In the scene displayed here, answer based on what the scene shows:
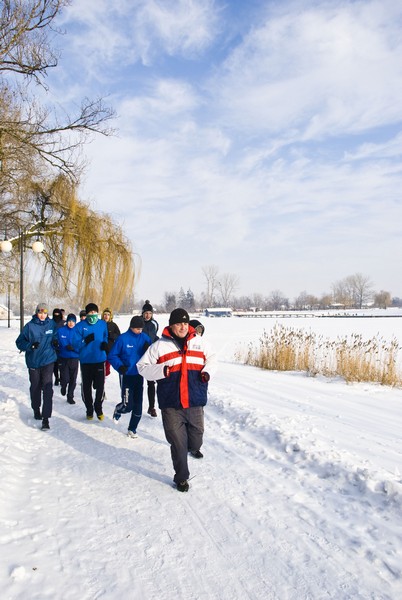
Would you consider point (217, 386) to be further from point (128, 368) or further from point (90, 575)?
point (90, 575)

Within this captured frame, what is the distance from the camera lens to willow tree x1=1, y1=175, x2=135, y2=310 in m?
13.0

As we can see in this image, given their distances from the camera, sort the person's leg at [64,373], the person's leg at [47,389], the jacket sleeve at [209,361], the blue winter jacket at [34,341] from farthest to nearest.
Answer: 1. the person's leg at [64,373]
2. the blue winter jacket at [34,341]
3. the person's leg at [47,389]
4. the jacket sleeve at [209,361]

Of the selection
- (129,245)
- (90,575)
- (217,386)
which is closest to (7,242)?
(129,245)

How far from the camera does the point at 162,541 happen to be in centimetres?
320

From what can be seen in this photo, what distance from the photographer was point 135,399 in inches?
238

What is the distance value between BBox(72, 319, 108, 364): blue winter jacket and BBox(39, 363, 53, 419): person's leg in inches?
22.3

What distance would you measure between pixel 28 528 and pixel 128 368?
2.83 m

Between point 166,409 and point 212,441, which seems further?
point 212,441

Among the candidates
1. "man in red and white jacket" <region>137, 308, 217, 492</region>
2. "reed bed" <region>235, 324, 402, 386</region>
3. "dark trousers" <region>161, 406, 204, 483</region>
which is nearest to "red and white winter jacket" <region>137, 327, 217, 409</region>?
"man in red and white jacket" <region>137, 308, 217, 492</region>

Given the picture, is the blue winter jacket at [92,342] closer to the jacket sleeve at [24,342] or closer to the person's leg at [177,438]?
the jacket sleeve at [24,342]

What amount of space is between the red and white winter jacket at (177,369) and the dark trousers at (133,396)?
1819 millimetres

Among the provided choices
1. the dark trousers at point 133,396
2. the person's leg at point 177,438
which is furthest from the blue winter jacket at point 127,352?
the person's leg at point 177,438

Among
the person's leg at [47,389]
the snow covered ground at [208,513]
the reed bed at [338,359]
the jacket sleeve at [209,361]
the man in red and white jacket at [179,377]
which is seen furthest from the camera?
the reed bed at [338,359]

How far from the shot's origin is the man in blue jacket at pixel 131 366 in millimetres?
6000
